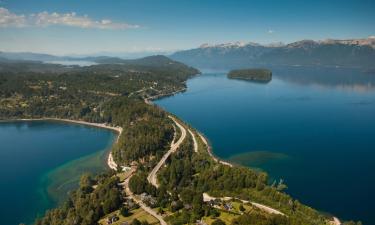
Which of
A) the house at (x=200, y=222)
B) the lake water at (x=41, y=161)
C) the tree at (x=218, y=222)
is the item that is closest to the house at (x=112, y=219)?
the house at (x=200, y=222)

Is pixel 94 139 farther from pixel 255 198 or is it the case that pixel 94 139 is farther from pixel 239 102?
pixel 239 102

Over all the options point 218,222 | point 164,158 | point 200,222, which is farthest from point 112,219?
point 164,158

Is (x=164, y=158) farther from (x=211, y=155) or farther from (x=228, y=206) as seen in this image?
(x=228, y=206)

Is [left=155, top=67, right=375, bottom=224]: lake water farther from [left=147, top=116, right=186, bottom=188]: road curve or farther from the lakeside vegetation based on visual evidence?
[left=147, top=116, right=186, bottom=188]: road curve

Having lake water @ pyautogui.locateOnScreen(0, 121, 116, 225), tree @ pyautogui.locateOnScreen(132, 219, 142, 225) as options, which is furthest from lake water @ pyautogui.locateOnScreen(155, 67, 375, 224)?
lake water @ pyautogui.locateOnScreen(0, 121, 116, 225)

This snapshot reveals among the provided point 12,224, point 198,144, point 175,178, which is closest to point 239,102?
point 198,144

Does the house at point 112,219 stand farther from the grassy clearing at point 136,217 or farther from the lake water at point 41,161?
the lake water at point 41,161
